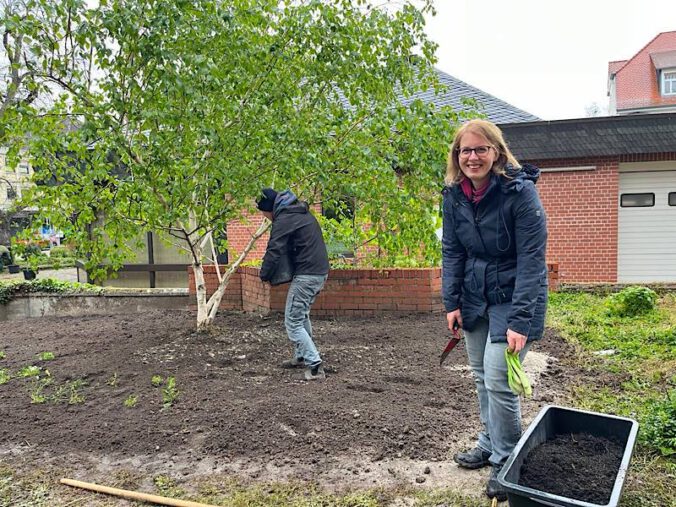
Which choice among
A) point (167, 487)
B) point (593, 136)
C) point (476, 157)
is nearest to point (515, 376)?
point (476, 157)

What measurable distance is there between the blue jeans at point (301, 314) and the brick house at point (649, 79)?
34.7 meters

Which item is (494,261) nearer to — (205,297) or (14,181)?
(205,297)

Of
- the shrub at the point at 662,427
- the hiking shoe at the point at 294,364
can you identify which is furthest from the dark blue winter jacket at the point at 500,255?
the hiking shoe at the point at 294,364

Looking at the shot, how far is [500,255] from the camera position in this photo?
269 cm

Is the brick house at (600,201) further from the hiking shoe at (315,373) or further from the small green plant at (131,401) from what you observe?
the small green plant at (131,401)

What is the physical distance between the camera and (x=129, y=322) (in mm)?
7516

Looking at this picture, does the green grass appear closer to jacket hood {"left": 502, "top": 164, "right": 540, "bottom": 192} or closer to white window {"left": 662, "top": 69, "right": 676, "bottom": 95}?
jacket hood {"left": 502, "top": 164, "right": 540, "bottom": 192}

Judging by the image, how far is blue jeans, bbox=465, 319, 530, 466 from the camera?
2.68 meters

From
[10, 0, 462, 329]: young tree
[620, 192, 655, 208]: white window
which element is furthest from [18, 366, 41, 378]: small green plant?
[620, 192, 655, 208]: white window

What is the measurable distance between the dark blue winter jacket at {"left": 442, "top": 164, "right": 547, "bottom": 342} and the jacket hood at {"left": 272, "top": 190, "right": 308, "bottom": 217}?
6.67ft

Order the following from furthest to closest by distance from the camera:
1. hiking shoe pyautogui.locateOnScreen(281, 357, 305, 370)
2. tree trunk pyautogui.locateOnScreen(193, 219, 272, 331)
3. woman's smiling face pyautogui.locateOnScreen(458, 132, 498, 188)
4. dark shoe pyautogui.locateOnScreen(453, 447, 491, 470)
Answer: tree trunk pyautogui.locateOnScreen(193, 219, 272, 331)
hiking shoe pyautogui.locateOnScreen(281, 357, 305, 370)
dark shoe pyautogui.locateOnScreen(453, 447, 491, 470)
woman's smiling face pyautogui.locateOnScreen(458, 132, 498, 188)

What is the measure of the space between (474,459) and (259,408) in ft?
5.37

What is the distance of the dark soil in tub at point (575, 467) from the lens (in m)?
2.37

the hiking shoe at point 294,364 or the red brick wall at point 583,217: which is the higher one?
the red brick wall at point 583,217
